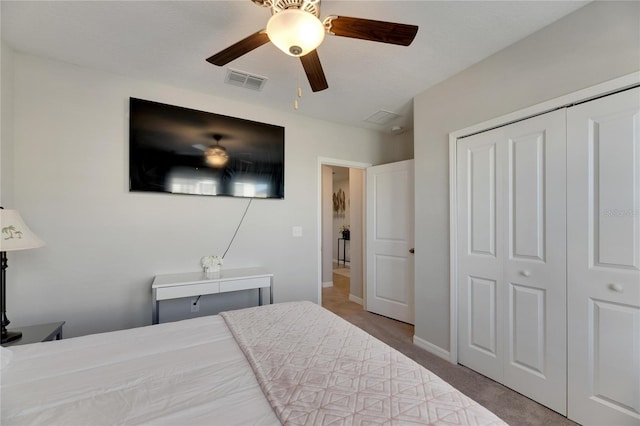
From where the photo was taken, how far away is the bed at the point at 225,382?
83 centimetres

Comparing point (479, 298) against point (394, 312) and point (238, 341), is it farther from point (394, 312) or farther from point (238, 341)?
point (238, 341)

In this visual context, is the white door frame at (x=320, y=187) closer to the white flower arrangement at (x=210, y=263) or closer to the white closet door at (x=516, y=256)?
the white flower arrangement at (x=210, y=263)

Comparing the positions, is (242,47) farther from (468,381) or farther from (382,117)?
(468,381)

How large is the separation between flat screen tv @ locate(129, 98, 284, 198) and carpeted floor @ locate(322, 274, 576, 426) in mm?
2011

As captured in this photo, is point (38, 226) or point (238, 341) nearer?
point (238, 341)

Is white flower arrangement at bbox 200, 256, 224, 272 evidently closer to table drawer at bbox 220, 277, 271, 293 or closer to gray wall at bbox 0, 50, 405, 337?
gray wall at bbox 0, 50, 405, 337

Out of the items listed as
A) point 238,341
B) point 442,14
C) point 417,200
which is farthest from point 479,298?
point 442,14

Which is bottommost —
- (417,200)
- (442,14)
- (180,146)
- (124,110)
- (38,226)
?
(38,226)

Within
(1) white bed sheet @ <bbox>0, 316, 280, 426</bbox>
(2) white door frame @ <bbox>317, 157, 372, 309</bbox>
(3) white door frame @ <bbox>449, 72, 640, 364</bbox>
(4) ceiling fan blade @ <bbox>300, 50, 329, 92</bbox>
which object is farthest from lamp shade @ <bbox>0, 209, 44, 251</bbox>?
(3) white door frame @ <bbox>449, 72, 640, 364</bbox>

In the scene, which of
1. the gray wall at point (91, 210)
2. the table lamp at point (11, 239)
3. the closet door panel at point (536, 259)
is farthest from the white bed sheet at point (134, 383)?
the closet door panel at point (536, 259)

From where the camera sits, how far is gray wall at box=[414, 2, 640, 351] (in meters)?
1.53

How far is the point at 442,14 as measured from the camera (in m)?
1.65

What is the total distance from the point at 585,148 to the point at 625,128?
0.18 m

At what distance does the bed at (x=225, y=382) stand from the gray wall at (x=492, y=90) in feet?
4.92
